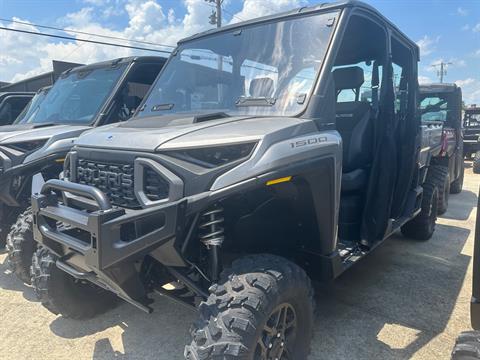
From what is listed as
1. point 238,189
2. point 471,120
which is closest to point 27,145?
point 238,189

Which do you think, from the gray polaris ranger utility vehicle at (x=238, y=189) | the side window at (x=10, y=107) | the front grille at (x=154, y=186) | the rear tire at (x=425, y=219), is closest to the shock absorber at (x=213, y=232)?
the gray polaris ranger utility vehicle at (x=238, y=189)

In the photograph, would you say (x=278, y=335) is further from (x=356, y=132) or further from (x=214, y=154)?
(x=356, y=132)

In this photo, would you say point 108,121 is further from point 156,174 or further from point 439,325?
point 439,325

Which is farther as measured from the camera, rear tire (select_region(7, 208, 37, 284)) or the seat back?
the seat back

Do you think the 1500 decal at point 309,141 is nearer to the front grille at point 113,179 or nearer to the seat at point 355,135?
the seat at point 355,135

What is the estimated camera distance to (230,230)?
9.34 ft

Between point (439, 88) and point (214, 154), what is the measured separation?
346 inches

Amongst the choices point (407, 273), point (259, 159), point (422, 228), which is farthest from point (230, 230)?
point (422, 228)

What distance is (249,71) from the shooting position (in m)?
3.12

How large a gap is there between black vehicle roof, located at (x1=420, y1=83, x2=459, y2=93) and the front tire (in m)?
8.32

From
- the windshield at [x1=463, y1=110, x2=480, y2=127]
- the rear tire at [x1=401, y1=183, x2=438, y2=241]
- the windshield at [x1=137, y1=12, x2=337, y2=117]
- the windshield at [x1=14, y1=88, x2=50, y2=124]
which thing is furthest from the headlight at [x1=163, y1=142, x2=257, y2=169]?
the windshield at [x1=463, y1=110, x2=480, y2=127]

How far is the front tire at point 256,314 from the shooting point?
2152mm

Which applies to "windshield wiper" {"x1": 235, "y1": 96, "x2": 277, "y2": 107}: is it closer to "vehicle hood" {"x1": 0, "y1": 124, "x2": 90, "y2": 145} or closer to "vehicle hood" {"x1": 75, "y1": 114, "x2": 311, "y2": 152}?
"vehicle hood" {"x1": 75, "y1": 114, "x2": 311, "y2": 152}

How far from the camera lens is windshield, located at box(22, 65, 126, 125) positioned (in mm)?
5168
